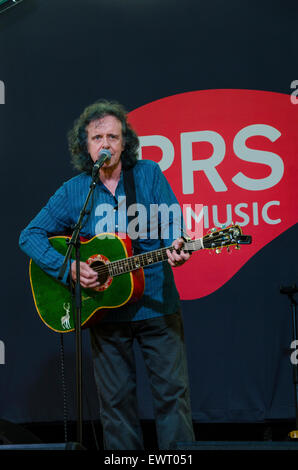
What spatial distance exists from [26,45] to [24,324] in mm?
2470

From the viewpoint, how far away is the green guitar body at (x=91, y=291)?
8.98ft

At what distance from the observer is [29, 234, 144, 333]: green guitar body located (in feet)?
8.98

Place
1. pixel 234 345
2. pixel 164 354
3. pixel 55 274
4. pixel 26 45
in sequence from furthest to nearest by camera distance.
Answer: pixel 26 45 < pixel 234 345 < pixel 55 274 < pixel 164 354

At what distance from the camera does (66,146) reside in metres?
4.50

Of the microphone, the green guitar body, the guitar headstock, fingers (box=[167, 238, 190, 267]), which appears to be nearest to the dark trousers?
the green guitar body

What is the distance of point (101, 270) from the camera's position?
283 cm

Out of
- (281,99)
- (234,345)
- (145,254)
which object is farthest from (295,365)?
(281,99)

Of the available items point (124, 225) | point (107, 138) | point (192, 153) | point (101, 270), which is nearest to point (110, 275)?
point (101, 270)

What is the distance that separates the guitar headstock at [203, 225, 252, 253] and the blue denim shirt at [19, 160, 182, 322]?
272mm

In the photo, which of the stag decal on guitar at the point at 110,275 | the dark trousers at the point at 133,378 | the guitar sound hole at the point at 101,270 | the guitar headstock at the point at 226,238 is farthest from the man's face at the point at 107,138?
the dark trousers at the point at 133,378

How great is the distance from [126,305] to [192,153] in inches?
74.1

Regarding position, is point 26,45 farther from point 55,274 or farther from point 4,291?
point 55,274

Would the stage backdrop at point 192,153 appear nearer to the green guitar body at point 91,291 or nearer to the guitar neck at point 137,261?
the green guitar body at point 91,291

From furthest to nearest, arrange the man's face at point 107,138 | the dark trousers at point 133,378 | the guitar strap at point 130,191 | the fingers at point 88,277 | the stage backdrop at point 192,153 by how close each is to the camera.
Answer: the stage backdrop at point 192,153, the man's face at point 107,138, the guitar strap at point 130,191, the fingers at point 88,277, the dark trousers at point 133,378
